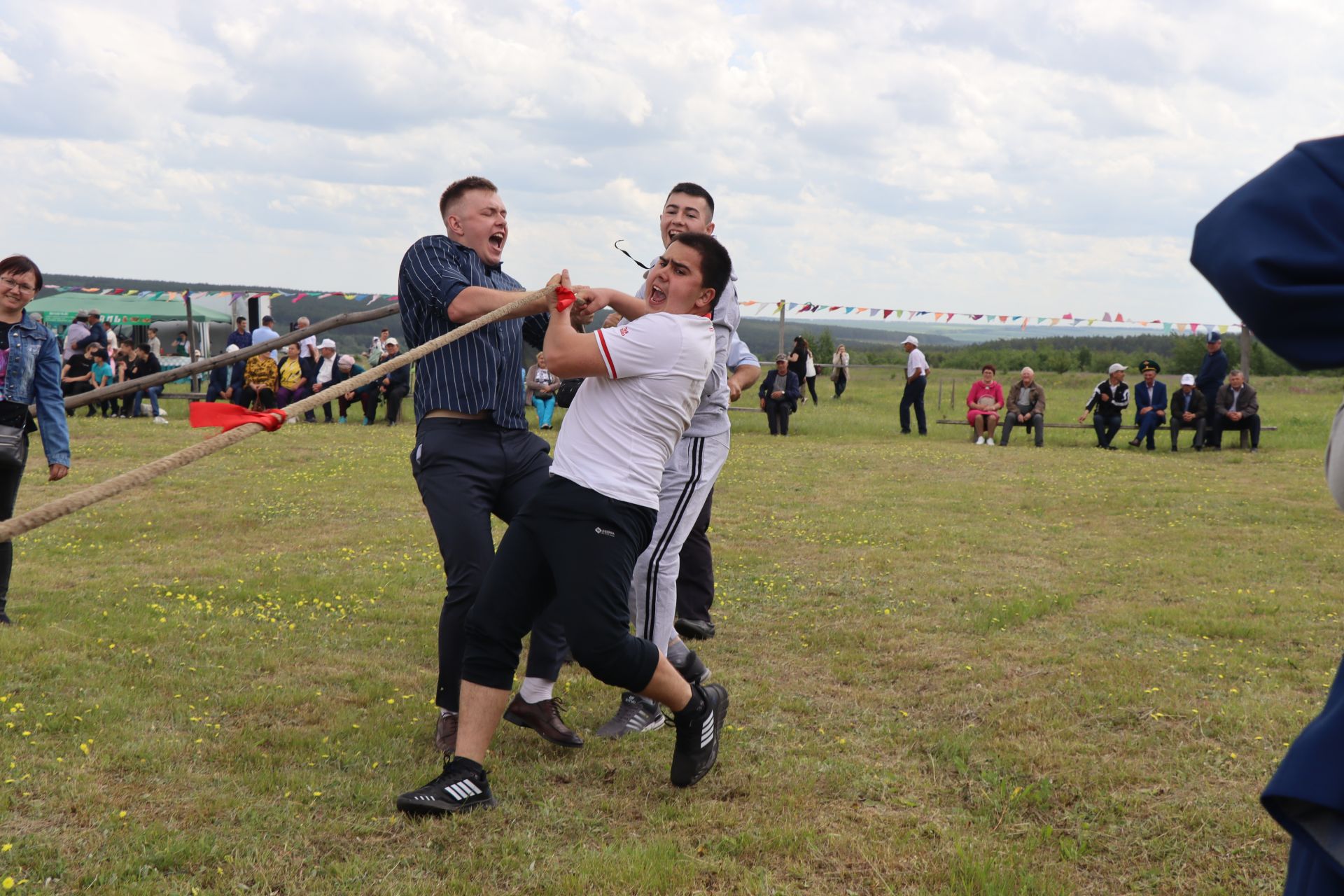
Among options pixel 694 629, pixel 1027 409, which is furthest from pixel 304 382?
pixel 694 629

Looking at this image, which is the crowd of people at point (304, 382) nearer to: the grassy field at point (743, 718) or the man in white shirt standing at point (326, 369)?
the man in white shirt standing at point (326, 369)

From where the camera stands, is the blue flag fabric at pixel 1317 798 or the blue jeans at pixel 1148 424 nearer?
the blue flag fabric at pixel 1317 798

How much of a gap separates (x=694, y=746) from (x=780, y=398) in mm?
16941

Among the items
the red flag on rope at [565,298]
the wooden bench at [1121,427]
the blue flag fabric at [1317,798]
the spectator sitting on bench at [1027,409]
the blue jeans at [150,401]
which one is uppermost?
the red flag on rope at [565,298]

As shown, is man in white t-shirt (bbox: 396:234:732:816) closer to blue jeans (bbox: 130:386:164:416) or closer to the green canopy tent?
blue jeans (bbox: 130:386:164:416)

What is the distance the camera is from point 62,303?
37.8 m

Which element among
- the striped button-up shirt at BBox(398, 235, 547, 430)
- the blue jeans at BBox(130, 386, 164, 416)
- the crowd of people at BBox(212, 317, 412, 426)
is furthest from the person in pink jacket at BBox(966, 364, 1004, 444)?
the striped button-up shirt at BBox(398, 235, 547, 430)

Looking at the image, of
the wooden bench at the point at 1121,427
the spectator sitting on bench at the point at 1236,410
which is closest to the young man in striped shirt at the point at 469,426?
the wooden bench at the point at 1121,427

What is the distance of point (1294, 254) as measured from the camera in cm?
149

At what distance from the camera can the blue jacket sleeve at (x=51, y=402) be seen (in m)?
6.36

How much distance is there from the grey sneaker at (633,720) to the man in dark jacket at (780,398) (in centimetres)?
1607

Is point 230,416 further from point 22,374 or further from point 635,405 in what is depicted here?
point 22,374

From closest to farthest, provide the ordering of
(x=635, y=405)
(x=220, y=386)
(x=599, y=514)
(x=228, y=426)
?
1. (x=228, y=426)
2. (x=599, y=514)
3. (x=635, y=405)
4. (x=220, y=386)

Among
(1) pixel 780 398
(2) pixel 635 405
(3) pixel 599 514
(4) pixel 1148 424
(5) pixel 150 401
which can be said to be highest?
(2) pixel 635 405
